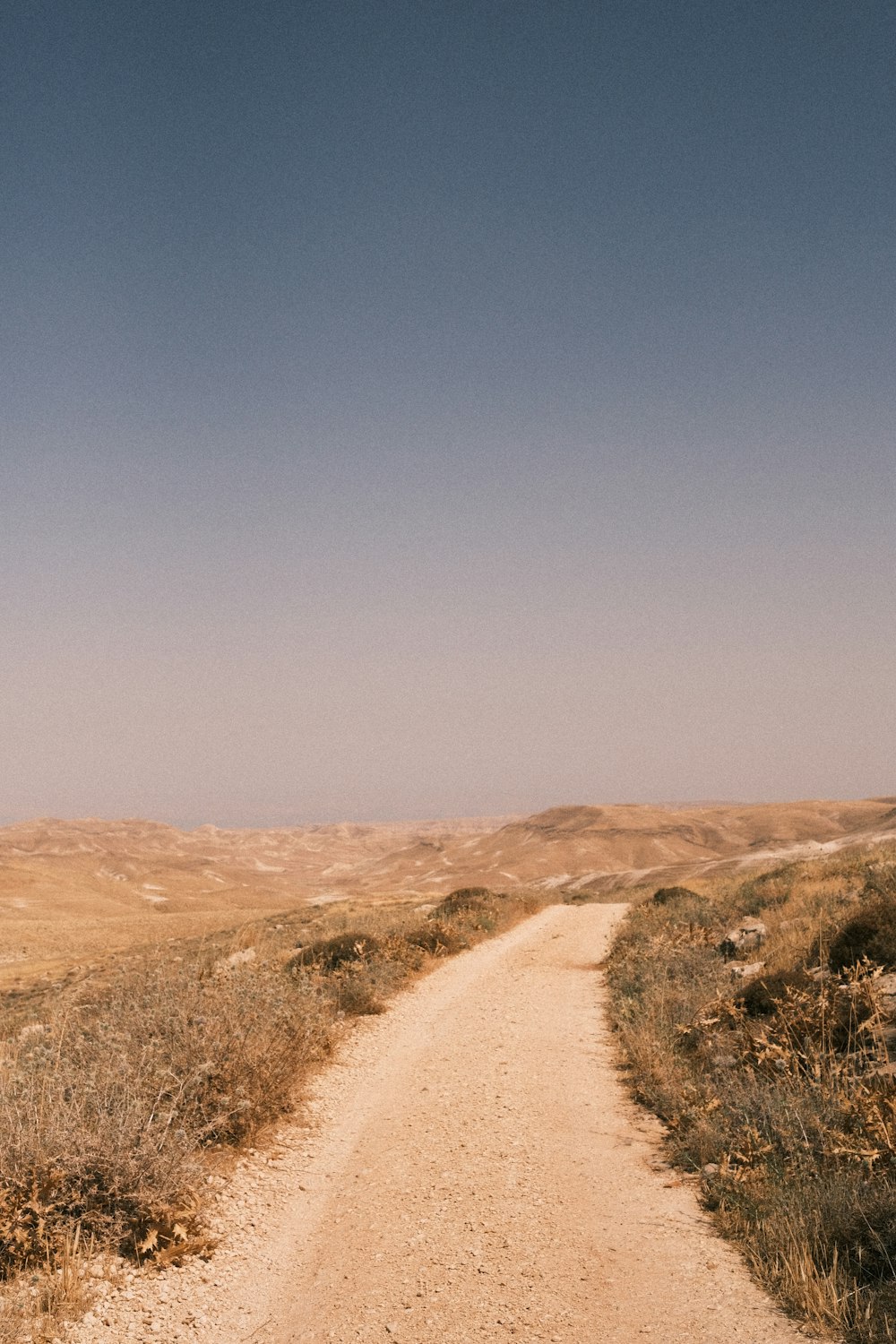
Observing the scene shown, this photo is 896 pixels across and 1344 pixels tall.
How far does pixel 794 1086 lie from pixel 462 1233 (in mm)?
3143

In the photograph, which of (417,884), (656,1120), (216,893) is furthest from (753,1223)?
(417,884)

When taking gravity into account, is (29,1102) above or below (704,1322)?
above

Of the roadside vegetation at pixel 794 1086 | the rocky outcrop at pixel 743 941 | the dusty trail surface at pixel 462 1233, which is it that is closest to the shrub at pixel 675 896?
the rocky outcrop at pixel 743 941

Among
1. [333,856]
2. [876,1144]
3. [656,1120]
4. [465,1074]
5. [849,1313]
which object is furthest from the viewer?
[333,856]

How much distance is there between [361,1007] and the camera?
11.9 meters

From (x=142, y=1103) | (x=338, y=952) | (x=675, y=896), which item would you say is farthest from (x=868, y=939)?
(x=675, y=896)

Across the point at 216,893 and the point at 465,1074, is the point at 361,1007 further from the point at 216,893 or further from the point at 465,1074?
the point at 216,893

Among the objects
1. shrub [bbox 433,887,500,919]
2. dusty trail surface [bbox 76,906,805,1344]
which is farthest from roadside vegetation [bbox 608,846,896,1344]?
shrub [bbox 433,887,500,919]

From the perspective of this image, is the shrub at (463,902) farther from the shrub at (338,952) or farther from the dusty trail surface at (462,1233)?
the dusty trail surface at (462,1233)

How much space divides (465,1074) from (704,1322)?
5218mm

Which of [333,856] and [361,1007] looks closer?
[361,1007]

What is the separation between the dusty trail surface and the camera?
13.6 feet

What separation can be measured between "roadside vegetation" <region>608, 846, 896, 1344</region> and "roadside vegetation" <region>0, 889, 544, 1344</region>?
3.86 metres

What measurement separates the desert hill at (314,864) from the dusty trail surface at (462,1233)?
25.1 m
